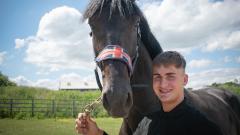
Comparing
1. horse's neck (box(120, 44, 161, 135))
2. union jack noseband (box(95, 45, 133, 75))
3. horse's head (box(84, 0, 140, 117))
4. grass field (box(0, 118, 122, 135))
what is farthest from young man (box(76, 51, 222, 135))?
grass field (box(0, 118, 122, 135))

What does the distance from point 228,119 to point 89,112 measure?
2.68 metres

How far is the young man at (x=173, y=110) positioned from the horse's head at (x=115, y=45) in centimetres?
26

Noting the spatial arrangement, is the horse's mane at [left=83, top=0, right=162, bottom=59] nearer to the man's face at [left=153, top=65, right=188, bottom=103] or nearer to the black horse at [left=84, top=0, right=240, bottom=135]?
the black horse at [left=84, top=0, right=240, bottom=135]

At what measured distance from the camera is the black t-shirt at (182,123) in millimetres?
1690

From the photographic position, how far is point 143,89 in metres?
2.81

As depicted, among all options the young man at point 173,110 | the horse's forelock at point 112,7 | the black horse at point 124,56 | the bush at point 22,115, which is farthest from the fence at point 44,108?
the young man at point 173,110

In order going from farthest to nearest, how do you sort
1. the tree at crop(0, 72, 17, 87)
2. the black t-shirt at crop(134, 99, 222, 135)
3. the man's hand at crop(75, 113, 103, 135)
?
the tree at crop(0, 72, 17, 87) → the man's hand at crop(75, 113, 103, 135) → the black t-shirt at crop(134, 99, 222, 135)

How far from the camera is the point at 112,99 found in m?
2.01

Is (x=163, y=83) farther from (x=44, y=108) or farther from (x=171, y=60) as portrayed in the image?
(x=44, y=108)

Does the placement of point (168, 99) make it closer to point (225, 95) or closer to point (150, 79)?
point (150, 79)

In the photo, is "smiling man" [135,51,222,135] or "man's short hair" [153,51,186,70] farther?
"man's short hair" [153,51,186,70]

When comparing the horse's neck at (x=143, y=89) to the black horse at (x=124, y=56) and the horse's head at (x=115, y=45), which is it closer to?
the black horse at (x=124, y=56)

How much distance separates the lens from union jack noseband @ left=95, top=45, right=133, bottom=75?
225 cm

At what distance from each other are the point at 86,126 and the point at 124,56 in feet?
2.33
